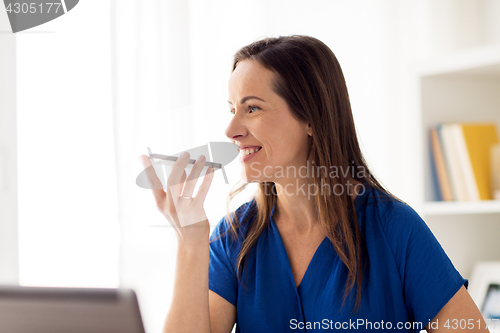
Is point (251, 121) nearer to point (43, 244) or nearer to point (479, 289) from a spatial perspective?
point (43, 244)

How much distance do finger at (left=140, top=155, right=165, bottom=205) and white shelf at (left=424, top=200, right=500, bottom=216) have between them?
1.18 meters

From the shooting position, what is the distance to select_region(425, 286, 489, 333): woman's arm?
3.20 feet

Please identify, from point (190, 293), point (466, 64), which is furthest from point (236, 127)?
point (466, 64)

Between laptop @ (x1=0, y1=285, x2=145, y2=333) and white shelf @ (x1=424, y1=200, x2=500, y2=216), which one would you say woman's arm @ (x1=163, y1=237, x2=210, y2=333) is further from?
white shelf @ (x1=424, y1=200, x2=500, y2=216)

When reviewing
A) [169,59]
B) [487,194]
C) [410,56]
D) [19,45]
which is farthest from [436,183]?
[19,45]

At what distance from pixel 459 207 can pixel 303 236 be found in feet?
2.77

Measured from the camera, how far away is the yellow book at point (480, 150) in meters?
1.77

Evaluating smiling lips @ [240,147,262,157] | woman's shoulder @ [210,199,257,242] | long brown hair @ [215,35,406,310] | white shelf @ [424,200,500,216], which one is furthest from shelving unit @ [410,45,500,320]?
smiling lips @ [240,147,262,157]

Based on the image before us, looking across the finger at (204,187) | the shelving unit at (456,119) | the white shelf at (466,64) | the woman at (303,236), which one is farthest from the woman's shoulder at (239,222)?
the white shelf at (466,64)

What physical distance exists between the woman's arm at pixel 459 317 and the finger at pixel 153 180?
0.65 metres

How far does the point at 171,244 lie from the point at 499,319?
1.24m

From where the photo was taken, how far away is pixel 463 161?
1.77 m

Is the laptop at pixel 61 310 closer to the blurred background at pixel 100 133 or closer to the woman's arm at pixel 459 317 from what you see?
the blurred background at pixel 100 133

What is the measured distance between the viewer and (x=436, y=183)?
184 cm
